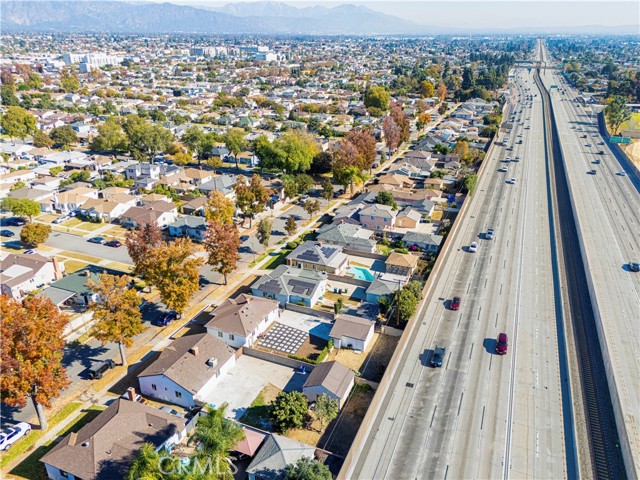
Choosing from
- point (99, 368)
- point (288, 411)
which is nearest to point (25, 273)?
point (99, 368)

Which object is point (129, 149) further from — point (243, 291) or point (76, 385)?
point (76, 385)

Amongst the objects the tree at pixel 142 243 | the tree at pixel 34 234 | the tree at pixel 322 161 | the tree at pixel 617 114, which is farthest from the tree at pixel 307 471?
the tree at pixel 617 114

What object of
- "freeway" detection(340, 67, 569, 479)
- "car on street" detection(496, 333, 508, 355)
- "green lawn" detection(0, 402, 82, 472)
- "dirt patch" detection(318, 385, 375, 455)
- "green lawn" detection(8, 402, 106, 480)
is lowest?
"green lawn" detection(0, 402, 82, 472)

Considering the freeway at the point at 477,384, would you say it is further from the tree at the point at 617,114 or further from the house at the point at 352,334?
the tree at the point at 617,114

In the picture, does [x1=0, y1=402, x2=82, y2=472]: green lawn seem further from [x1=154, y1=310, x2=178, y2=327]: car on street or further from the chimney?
[x1=154, y1=310, x2=178, y2=327]: car on street

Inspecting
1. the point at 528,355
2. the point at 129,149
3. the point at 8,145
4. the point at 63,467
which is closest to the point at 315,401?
the point at 63,467

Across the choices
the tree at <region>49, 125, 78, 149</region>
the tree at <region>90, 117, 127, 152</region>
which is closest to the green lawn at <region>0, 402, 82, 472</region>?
the tree at <region>90, 117, 127, 152</region>

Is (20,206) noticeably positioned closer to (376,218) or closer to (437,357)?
(376,218)
